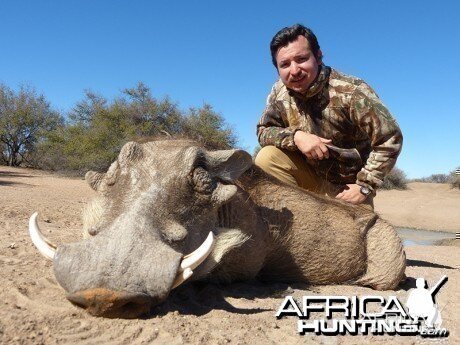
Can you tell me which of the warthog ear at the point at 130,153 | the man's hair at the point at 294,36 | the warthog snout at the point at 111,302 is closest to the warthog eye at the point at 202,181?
the warthog ear at the point at 130,153

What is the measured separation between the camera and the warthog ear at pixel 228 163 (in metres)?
2.98

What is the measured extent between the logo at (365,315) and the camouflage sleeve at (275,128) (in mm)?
1574

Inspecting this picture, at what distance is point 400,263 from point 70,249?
284cm

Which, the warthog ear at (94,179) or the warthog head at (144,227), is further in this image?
the warthog ear at (94,179)

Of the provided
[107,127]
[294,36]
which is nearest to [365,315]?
[294,36]

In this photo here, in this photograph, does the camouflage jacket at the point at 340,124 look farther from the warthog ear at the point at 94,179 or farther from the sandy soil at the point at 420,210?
the sandy soil at the point at 420,210

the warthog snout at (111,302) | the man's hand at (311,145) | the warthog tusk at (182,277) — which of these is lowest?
the warthog snout at (111,302)

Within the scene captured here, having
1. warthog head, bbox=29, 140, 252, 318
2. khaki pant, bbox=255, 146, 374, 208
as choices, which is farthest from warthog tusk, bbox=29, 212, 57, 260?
khaki pant, bbox=255, 146, 374, 208

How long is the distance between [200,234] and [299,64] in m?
2.12

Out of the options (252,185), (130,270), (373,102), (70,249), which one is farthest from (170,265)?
(373,102)

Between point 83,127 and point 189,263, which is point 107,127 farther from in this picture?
point 189,263

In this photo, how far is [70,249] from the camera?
2193 mm

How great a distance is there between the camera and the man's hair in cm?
430

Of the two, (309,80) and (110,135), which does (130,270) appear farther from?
(110,135)
